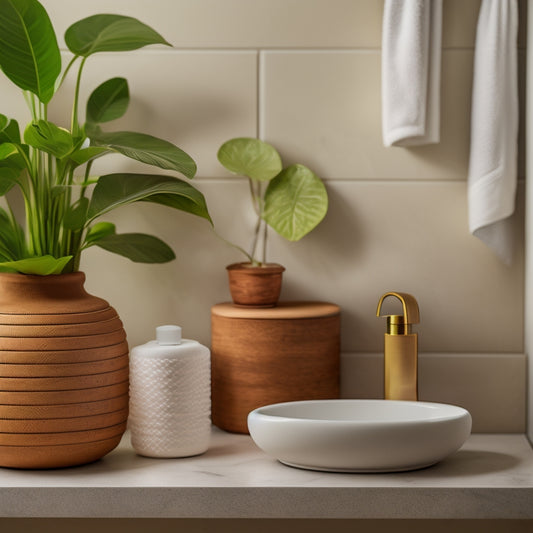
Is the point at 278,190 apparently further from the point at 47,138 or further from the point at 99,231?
the point at 47,138

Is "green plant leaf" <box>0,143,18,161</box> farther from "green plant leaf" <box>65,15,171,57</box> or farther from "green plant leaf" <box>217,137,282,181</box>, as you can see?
"green plant leaf" <box>217,137,282,181</box>

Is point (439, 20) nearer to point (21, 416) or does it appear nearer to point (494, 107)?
point (494, 107)

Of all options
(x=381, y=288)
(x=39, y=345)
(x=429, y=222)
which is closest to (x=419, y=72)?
(x=429, y=222)

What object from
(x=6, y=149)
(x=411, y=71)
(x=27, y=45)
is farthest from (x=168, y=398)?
(x=411, y=71)

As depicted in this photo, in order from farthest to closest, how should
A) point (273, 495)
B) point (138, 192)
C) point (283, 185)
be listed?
1. point (283, 185)
2. point (138, 192)
3. point (273, 495)

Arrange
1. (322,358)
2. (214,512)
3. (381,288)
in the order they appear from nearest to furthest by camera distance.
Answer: (214,512)
(322,358)
(381,288)

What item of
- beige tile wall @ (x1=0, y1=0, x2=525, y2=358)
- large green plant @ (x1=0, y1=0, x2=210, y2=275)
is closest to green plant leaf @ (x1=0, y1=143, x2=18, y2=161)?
large green plant @ (x1=0, y1=0, x2=210, y2=275)

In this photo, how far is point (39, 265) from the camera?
1040mm

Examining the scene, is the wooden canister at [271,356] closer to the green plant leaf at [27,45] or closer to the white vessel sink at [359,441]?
the white vessel sink at [359,441]

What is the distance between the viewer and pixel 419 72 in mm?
1206

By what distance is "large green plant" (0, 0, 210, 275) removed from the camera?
103 centimetres

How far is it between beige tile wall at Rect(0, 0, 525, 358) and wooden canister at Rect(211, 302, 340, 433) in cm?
12

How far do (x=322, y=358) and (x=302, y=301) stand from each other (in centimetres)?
14

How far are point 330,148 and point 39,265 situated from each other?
Answer: 0.53 m
